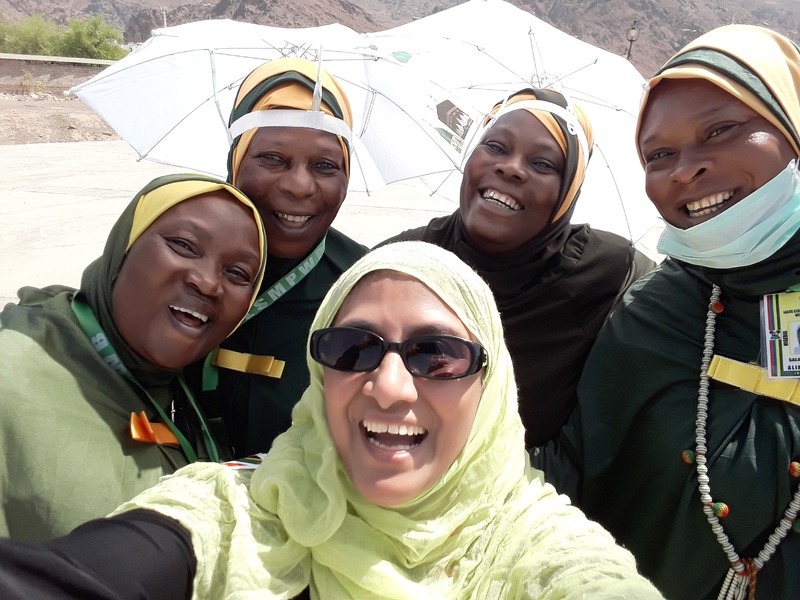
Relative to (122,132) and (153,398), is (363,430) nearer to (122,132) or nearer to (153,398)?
(153,398)

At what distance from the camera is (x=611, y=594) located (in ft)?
4.20

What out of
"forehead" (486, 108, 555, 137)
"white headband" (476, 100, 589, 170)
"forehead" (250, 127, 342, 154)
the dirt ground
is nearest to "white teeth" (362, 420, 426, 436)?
"forehead" (250, 127, 342, 154)

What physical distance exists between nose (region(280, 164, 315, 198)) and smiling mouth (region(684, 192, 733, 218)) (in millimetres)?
1414

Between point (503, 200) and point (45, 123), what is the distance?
20299 mm

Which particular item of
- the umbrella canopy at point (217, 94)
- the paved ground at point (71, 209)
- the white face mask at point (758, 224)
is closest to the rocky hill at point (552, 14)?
the paved ground at point (71, 209)

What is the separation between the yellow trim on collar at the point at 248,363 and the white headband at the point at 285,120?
93 centimetres

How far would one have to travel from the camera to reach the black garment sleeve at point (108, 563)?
3.76 feet

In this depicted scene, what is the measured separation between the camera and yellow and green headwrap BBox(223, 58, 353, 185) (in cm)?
262

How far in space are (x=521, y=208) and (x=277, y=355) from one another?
118cm

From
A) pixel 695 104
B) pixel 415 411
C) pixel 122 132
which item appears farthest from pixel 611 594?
pixel 122 132

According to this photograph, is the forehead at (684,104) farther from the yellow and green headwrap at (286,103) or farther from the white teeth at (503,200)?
the yellow and green headwrap at (286,103)

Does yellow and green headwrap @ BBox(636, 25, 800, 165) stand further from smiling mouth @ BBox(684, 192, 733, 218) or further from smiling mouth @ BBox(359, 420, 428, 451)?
smiling mouth @ BBox(359, 420, 428, 451)

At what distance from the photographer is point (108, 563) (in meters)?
1.29

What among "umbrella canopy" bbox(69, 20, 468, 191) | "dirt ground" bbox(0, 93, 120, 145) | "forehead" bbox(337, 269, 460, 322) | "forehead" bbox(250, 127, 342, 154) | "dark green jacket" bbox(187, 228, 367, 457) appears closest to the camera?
"forehead" bbox(337, 269, 460, 322)
